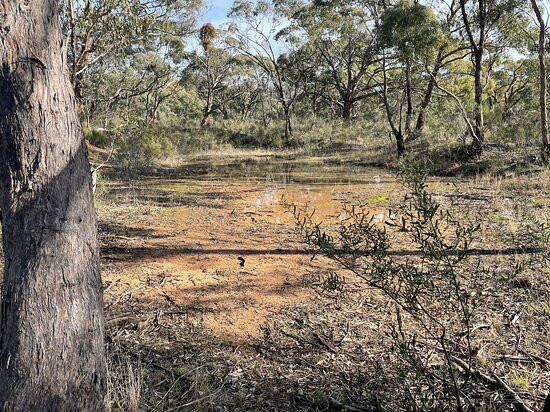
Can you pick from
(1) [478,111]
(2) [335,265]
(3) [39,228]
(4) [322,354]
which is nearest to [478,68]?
(1) [478,111]

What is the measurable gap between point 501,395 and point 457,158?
12.1m

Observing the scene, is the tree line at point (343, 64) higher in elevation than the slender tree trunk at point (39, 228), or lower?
higher

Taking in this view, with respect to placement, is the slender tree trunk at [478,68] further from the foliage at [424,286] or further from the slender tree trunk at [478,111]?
the foliage at [424,286]

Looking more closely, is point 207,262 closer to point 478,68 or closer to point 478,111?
point 478,68

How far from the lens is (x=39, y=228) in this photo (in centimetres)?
179

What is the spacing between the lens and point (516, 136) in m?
12.9

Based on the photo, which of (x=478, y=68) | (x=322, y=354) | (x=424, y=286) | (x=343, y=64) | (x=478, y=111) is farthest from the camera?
(x=343, y=64)

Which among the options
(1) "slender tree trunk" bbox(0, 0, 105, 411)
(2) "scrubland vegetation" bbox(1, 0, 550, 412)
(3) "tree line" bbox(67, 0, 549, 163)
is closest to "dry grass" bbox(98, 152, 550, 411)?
(2) "scrubland vegetation" bbox(1, 0, 550, 412)

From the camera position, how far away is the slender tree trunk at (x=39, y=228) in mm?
1725

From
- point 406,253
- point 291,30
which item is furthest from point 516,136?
point 291,30

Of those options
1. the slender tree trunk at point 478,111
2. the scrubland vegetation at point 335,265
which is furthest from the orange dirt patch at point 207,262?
the slender tree trunk at point 478,111

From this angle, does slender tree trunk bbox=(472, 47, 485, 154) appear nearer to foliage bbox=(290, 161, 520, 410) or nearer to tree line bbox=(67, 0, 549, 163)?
tree line bbox=(67, 0, 549, 163)

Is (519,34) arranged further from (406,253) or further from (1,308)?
(1,308)

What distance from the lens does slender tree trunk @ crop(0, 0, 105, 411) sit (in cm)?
172
